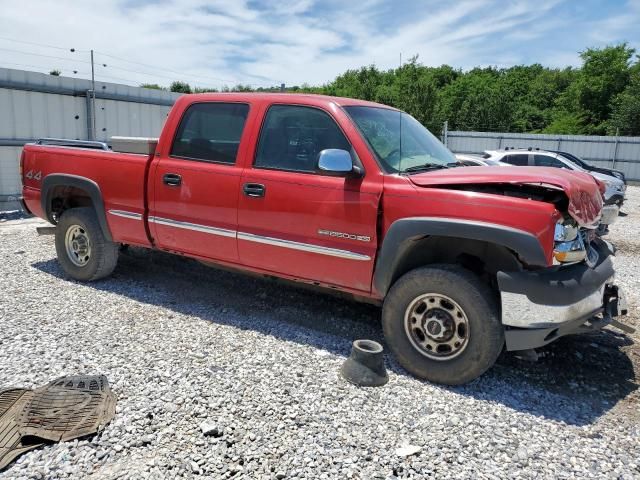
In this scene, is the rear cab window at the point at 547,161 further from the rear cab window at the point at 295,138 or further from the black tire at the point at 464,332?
the black tire at the point at 464,332

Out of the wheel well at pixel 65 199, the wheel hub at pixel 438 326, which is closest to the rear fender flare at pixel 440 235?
the wheel hub at pixel 438 326

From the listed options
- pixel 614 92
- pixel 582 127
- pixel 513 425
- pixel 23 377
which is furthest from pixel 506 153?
pixel 614 92

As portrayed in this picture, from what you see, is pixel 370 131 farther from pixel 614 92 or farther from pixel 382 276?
pixel 614 92

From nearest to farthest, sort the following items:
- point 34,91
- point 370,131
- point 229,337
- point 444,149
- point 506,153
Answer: point 370,131 < point 229,337 < point 444,149 < point 34,91 < point 506,153

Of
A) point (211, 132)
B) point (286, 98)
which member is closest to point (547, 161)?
point (286, 98)

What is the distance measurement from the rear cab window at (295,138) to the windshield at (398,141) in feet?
0.70

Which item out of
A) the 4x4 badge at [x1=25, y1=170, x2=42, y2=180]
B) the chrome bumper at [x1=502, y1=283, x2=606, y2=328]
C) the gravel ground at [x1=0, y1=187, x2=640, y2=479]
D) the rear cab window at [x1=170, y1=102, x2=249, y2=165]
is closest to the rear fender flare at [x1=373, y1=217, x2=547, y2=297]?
the chrome bumper at [x1=502, y1=283, x2=606, y2=328]

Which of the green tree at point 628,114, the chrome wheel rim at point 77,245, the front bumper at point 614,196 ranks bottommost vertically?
the chrome wheel rim at point 77,245

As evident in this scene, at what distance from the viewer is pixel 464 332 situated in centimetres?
360

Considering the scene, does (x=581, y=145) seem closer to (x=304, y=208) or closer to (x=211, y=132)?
(x=211, y=132)

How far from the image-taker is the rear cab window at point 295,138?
418cm

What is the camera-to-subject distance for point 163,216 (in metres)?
4.96

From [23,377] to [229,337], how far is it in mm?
1553

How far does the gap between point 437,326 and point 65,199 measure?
15.0 ft
